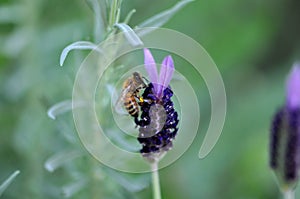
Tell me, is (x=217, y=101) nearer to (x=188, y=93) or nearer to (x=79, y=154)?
(x=188, y=93)

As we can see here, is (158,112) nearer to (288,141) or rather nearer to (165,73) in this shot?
(165,73)

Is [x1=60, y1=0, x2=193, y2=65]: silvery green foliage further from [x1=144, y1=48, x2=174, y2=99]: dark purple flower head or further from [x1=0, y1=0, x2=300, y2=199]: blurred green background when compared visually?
[x1=0, y1=0, x2=300, y2=199]: blurred green background

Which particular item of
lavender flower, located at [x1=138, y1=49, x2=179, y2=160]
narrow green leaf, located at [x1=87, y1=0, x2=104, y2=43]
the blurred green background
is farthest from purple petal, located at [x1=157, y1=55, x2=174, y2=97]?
the blurred green background

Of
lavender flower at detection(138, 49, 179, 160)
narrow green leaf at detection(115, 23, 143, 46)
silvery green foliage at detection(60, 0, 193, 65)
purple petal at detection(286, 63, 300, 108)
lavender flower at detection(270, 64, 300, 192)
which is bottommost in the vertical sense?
lavender flower at detection(270, 64, 300, 192)

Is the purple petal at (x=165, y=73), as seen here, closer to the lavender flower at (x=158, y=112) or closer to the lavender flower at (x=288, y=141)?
the lavender flower at (x=158, y=112)

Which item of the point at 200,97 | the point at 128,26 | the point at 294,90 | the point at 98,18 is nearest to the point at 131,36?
the point at 128,26

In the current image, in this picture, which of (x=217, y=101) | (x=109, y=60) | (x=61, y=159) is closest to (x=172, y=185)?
(x=217, y=101)

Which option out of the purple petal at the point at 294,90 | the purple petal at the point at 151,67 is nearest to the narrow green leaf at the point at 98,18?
the purple petal at the point at 151,67
